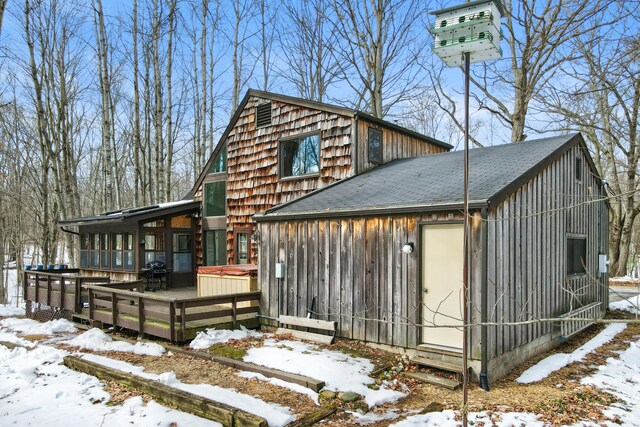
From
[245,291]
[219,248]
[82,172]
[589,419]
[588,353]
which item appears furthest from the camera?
[82,172]

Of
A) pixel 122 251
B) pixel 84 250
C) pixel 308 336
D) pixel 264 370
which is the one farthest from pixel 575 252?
pixel 84 250

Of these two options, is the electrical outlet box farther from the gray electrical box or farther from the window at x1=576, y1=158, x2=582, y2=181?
the gray electrical box

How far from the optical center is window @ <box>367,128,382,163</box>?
12.0m

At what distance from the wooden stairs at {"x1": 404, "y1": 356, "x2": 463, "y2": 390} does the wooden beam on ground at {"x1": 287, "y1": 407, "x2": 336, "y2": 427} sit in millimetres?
1763

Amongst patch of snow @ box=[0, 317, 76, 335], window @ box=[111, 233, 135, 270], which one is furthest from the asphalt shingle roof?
window @ box=[111, 233, 135, 270]

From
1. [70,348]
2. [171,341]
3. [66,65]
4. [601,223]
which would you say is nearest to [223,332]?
[171,341]

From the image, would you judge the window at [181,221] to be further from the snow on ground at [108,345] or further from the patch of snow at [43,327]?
the snow on ground at [108,345]

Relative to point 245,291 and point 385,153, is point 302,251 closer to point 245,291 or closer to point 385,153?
point 245,291

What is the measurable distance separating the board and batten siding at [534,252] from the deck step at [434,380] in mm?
787

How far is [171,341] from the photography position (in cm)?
866

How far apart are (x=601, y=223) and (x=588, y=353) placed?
5377 mm

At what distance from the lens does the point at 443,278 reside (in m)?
7.04

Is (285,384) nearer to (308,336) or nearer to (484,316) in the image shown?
(308,336)

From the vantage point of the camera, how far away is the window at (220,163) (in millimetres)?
14727
